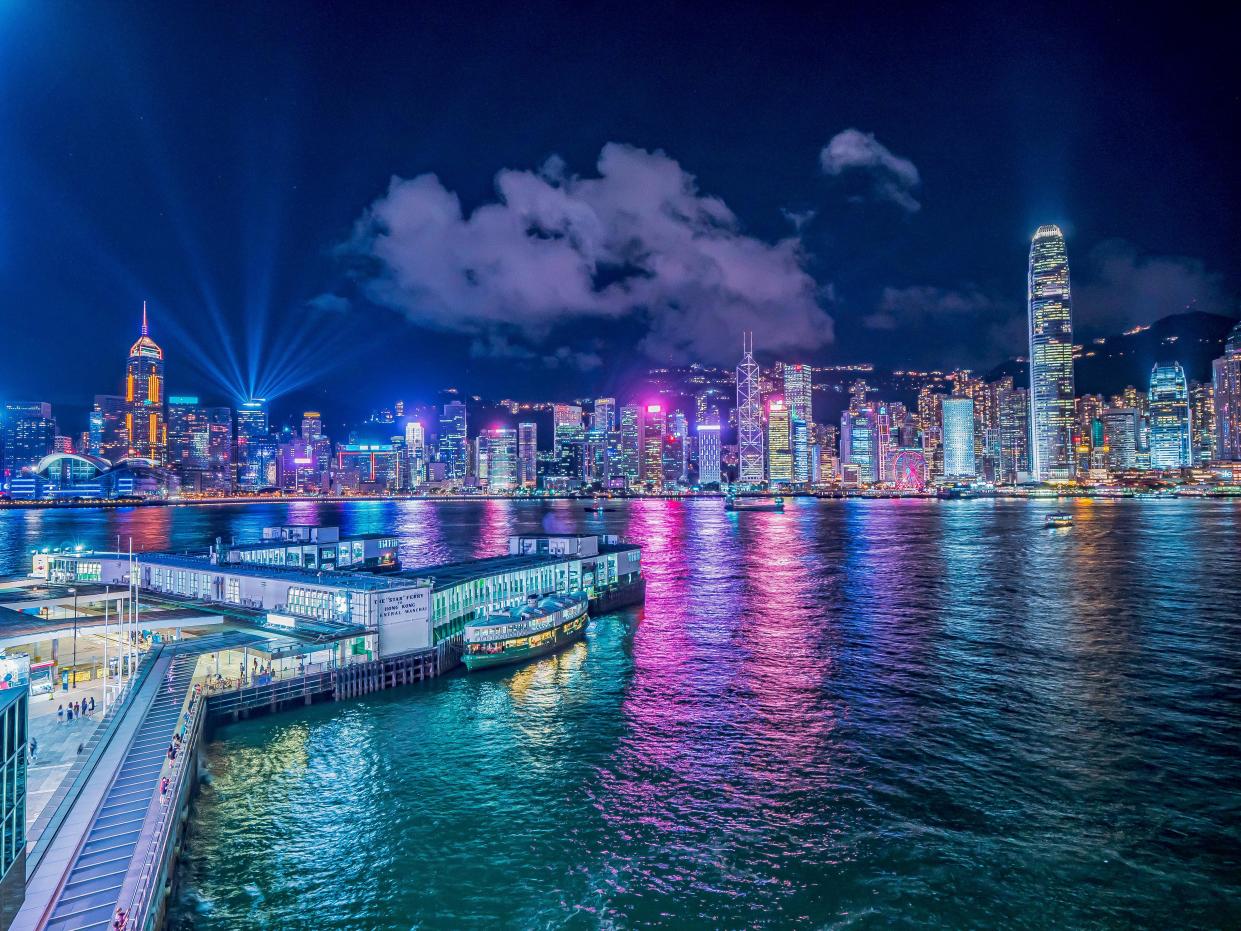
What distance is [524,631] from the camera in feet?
143

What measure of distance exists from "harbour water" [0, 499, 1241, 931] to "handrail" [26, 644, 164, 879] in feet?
12.3

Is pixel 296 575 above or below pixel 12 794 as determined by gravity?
below

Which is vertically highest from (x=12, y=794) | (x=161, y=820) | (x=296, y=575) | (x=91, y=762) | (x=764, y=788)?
(x=12, y=794)

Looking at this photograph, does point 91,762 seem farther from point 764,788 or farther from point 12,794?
point 764,788

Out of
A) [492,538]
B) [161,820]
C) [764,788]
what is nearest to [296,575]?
[161,820]

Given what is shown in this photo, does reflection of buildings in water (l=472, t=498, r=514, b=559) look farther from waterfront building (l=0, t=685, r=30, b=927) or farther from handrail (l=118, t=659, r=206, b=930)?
waterfront building (l=0, t=685, r=30, b=927)

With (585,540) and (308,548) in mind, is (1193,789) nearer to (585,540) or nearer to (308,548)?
(585,540)

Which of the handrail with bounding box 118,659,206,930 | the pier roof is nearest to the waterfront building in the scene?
the handrail with bounding box 118,659,206,930

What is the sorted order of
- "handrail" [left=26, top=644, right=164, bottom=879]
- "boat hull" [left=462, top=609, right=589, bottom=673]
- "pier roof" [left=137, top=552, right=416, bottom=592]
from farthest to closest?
"pier roof" [left=137, top=552, right=416, bottom=592] < "boat hull" [left=462, top=609, right=589, bottom=673] < "handrail" [left=26, top=644, right=164, bottom=879]

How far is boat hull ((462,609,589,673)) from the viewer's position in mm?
41219

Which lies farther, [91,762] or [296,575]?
[296,575]

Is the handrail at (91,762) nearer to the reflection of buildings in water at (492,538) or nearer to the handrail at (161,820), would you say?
the handrail at (161,820)

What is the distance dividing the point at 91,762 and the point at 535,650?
25.1 m

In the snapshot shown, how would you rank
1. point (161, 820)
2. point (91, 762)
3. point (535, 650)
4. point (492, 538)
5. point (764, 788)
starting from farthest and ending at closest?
1. point (492, 538)
2. point (535, 650)
3. point (764, 788)
4. point (91, 762)
5. point (161, 820)
